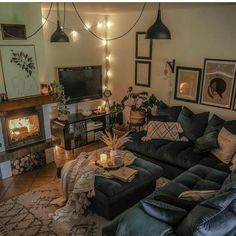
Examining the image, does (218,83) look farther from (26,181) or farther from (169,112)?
(26,181)

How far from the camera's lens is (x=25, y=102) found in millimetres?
3854

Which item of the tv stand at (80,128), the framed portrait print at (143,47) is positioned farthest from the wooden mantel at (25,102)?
the framed portrait print at (143,47)

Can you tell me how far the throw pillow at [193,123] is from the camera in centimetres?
396

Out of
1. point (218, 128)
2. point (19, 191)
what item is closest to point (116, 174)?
point (19, 191)

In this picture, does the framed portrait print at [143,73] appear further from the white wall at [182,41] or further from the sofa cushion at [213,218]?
the sofa cushion at [213,218]

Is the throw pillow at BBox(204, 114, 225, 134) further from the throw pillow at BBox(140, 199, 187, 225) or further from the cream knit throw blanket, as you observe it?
the throw pillow at BBox(140, 199, 187, 225)

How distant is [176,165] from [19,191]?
2.27 meters

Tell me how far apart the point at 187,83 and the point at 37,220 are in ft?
10.5

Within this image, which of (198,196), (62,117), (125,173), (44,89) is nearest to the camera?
(198,196)

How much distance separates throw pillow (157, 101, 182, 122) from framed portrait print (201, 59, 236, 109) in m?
0.48

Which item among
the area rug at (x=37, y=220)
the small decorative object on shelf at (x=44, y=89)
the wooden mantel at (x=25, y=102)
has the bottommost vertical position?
the area rug at (x=37, y=220)

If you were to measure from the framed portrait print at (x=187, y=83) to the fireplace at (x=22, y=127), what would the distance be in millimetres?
2465

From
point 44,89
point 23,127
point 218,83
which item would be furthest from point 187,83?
point 23,127

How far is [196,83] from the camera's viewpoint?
4.31 m
